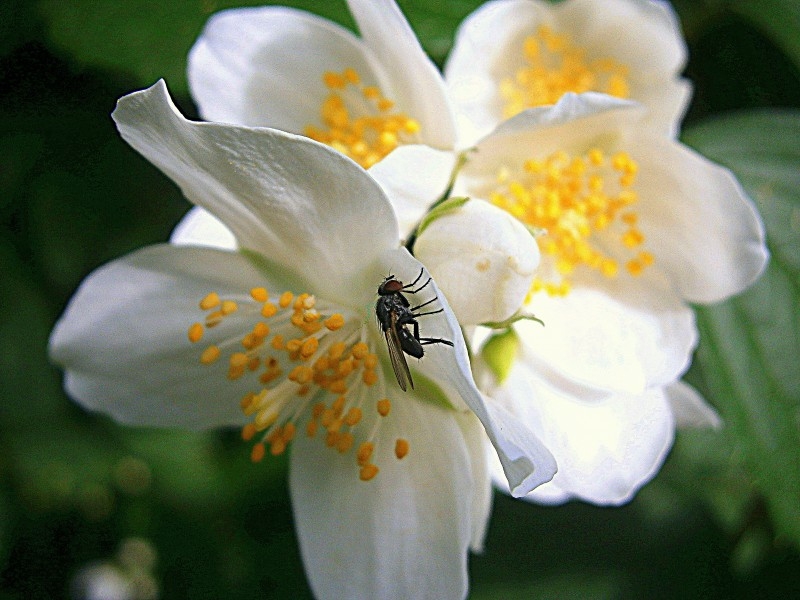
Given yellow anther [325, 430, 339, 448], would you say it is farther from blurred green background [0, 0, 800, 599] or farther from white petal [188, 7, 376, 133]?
blurred green background [0, 0, 800, 599]

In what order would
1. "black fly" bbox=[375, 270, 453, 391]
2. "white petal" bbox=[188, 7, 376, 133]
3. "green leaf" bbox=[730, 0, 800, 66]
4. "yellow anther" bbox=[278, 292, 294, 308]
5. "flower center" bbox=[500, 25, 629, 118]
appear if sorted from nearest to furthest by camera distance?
"black fly" bbox=[375, 270, 453, 391]
"yellow anther" bbox=[278, 292, 294, 308]
"white petal" bbox=[188, 7, 376, 133]
"flower center" bbox=[500, 25, 629, 118]
"green leaf" bbox=[730, 0, 800, 66]

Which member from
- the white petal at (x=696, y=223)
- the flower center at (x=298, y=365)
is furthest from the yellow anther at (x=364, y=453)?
the white petal at (x=696, y=223)

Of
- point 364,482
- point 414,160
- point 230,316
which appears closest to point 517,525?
point 364,482

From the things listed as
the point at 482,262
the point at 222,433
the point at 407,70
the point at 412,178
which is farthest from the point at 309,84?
the point at 222,433

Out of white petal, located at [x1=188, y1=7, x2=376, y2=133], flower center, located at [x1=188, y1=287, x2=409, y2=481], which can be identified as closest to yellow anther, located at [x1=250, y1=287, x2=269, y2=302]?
flower center, located at [x1=188, y1=287, x2=409, y2=481]

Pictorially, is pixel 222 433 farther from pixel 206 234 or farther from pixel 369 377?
pixel 369 377

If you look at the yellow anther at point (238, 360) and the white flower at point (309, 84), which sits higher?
the white flower at point (309, 84)

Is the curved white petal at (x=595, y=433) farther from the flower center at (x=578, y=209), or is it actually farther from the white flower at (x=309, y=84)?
the white flower at (x=309, y=84)
